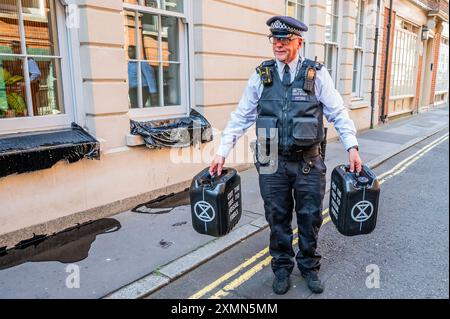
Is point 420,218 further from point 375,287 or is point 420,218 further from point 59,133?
point 59,133

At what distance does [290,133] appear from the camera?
2857 mm

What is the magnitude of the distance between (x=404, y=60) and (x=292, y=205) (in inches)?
628

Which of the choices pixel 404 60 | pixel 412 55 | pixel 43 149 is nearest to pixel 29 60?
pixel 43 149

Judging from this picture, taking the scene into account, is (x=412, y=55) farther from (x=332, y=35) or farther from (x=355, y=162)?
(x=355, y=162)

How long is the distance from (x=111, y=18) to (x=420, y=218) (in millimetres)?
4673

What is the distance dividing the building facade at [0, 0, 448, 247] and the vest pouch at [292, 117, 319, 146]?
4.12 feet

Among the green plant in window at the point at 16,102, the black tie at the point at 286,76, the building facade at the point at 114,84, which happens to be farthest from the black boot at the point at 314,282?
the green plant in window at the point at 16,102

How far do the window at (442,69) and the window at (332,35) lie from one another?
14867mm

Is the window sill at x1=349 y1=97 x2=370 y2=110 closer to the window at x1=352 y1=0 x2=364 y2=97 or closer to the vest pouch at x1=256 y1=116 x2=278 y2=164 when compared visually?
the window at x1=352 y1=0 x2=364 y2=97

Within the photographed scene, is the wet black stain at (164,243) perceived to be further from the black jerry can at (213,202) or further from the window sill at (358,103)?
the window sill at (358,103)

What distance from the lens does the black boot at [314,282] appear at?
3082 millimetres

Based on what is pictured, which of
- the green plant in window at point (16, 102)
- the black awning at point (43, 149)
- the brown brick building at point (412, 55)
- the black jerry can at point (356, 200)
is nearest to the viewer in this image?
the black jerry can at point (356, 200)

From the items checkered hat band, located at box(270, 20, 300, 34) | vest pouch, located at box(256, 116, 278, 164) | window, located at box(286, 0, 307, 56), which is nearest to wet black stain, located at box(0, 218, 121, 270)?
vest pouch, located at box(256, 116, 278, 164)

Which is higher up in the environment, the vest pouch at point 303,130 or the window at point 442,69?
the window at point 442,69
